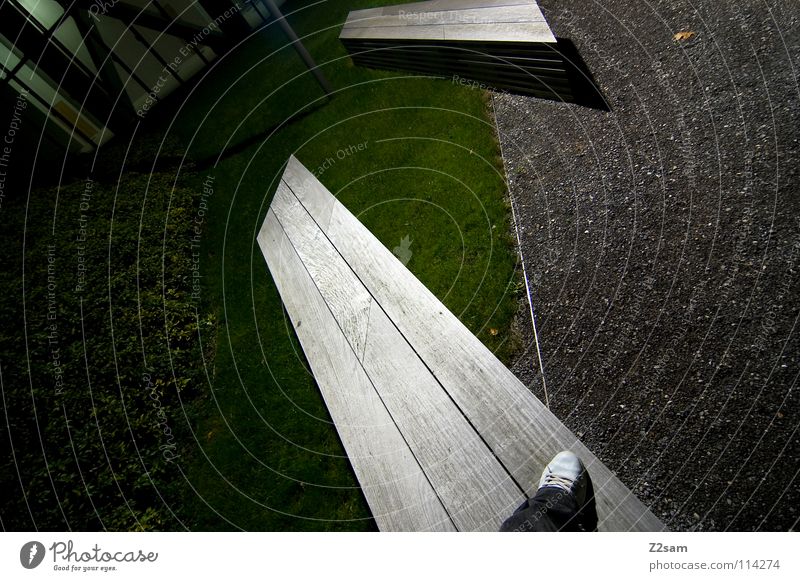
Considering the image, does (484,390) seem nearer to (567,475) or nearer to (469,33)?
(567,475)

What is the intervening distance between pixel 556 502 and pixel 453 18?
15.1 feet

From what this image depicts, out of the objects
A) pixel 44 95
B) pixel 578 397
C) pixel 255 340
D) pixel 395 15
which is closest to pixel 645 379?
pixel 578 397

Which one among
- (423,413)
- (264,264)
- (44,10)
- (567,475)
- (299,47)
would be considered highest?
(299,47)

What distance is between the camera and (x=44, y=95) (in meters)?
7.52

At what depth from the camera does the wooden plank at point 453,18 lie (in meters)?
3.86

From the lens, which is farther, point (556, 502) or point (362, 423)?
point (362, 423)

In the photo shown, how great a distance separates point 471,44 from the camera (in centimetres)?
411

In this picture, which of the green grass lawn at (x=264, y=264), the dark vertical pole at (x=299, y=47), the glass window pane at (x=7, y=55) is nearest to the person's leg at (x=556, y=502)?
the green grass lawn at (x=264, y=264)

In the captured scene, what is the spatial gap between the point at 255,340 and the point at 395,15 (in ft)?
14.3

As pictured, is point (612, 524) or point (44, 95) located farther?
point (44, 95)

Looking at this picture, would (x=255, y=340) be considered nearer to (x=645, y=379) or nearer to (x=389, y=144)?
(x=389, y=144)

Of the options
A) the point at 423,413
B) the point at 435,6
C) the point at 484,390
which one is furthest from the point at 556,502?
the point at 435,6

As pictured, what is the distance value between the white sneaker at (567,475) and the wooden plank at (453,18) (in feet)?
11.5

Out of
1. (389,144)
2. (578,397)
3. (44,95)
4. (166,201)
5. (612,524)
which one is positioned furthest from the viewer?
(44,95)
